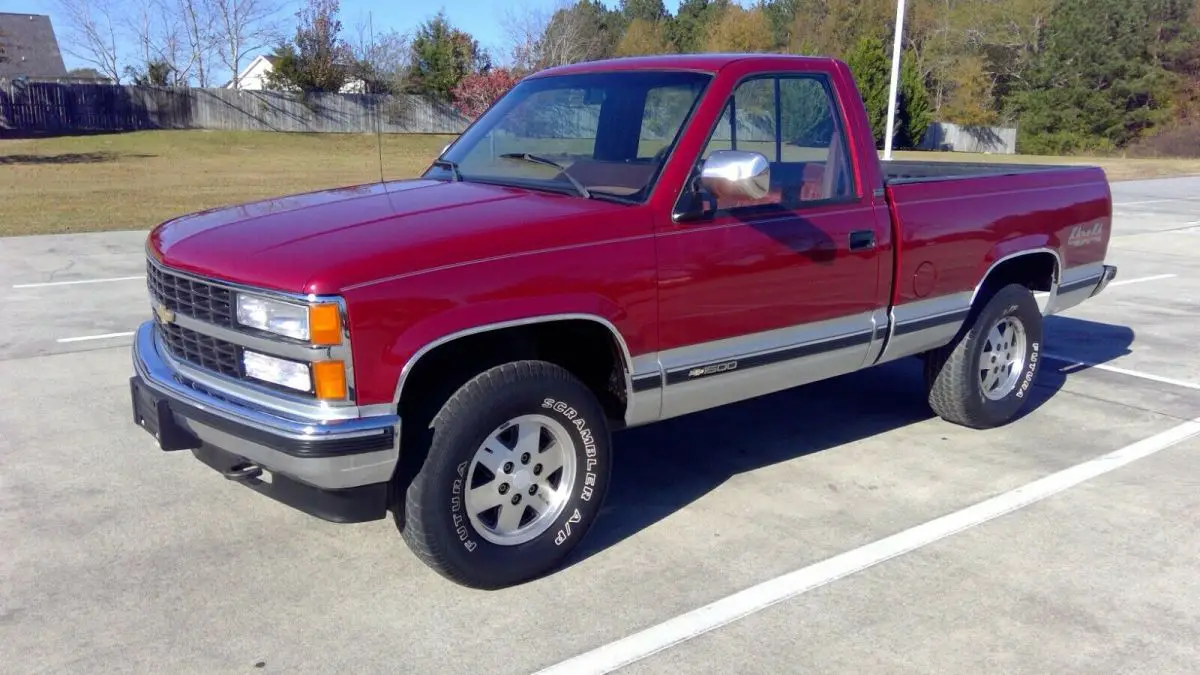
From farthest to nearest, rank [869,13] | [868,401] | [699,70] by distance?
[869,13]
[868,401]
[699,70]

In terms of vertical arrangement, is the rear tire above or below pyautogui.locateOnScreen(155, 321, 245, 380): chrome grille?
below

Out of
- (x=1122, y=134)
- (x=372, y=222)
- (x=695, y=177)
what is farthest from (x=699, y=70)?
(x=1122, y=134)

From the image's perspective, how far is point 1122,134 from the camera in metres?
57.0

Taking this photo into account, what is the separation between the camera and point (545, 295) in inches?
150

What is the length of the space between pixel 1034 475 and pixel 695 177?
8.24 ft

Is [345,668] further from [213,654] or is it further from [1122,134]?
[1122,134]

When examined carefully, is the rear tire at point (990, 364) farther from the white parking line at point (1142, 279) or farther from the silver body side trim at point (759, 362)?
the white parking line at point (1142, 279)

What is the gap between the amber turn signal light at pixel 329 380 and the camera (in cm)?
345

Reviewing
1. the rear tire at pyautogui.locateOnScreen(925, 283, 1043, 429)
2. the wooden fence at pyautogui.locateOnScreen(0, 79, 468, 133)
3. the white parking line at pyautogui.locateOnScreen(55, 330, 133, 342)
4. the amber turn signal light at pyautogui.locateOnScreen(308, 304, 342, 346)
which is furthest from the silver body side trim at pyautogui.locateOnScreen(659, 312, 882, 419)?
the wooden fence at pyautogui.locateOnScreen(0, 79, 468, 133)

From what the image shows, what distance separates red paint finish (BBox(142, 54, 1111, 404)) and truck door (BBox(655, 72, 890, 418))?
0.4 inches

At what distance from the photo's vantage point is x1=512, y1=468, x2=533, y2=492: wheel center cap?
4008mm

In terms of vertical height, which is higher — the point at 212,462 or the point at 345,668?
the point at 212,462

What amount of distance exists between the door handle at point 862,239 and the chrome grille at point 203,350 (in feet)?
9.21

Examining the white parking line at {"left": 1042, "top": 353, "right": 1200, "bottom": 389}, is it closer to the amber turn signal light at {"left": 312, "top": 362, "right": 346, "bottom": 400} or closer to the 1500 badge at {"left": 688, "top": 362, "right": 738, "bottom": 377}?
the 1500 badge at {"left": 688, "top": 362, "right": 738, "bottom": 377}
